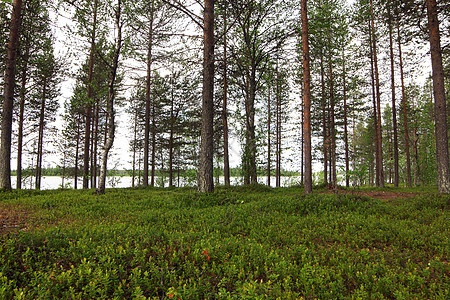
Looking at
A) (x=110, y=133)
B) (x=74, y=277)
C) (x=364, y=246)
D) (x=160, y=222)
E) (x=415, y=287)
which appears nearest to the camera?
(x=74, y=277)

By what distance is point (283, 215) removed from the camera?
6.65 m

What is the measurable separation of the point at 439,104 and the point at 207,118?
35.3ft

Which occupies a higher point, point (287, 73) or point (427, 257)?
point (287, 73)

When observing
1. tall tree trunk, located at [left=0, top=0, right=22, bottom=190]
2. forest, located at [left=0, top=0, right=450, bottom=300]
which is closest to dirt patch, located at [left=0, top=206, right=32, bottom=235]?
forest, located at [left=0, top=0, right=450, bottom=300]

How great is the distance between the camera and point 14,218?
6316 millimetres

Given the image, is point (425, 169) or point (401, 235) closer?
point (401, 235)

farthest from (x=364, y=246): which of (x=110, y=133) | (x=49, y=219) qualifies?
(x=110, y=133)

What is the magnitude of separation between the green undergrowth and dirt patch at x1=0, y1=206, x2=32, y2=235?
0.15m

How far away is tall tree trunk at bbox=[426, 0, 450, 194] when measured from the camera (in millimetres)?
9867

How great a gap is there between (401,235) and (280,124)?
22.8 meters

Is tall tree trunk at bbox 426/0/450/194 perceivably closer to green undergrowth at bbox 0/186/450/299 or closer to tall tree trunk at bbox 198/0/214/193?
green undergrowth at bbox 0/186/450/299

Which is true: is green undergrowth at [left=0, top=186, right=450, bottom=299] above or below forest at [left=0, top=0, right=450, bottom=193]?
below

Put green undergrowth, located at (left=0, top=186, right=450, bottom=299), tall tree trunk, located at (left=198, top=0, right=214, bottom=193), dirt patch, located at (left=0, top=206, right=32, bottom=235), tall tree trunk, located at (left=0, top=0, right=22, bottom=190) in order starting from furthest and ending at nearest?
tall tree trunk, located at (left=0, top=0, right=22, bottom=190) → tall tree trunk, located at (left=198, top=0, right=214, bottom=193) → dirt patch, located at (left=0, top=206, right=32, bottom=235) → green undergrowth, located at (left=0, top=186, right=450, bottom=299)

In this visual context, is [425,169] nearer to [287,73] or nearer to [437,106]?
[437,106]
